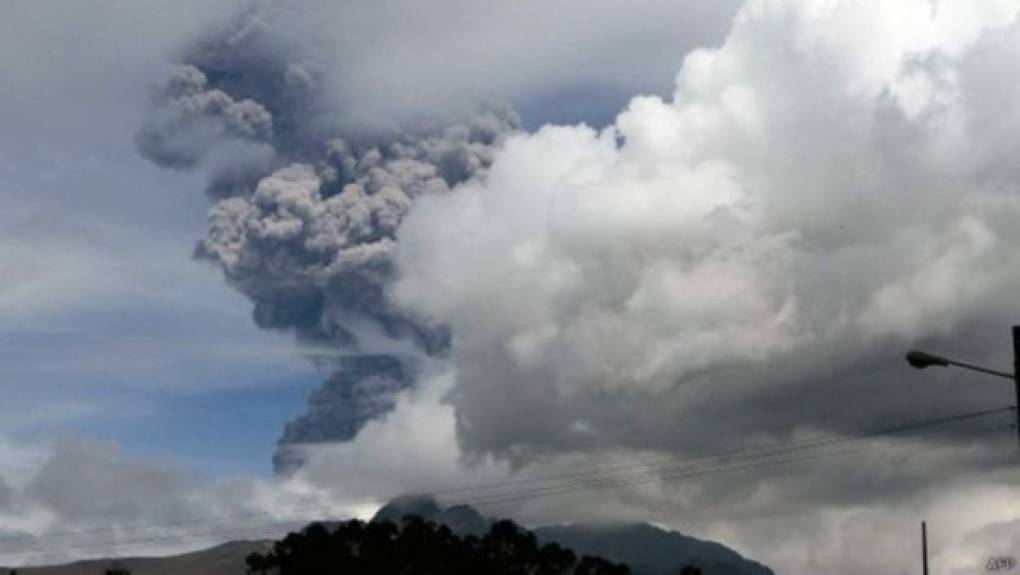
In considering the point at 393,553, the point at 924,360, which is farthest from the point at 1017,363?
the point at 393,553

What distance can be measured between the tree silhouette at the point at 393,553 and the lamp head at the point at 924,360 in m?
137

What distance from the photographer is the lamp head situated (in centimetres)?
3603

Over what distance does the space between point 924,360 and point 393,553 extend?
140465 millimetres

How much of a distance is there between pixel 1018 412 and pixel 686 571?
145 m

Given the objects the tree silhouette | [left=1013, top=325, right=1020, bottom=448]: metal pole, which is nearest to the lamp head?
[left=1013, top=325, right=1020, bottom=448]: metal pole

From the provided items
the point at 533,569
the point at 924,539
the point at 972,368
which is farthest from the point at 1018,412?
the point at 533,569

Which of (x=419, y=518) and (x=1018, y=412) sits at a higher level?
(x=419, y=518)

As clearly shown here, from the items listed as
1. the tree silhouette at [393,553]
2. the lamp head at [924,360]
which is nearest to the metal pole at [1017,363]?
the lamp head at [924,360]

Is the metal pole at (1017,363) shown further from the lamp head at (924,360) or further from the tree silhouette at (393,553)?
the tree silhouette at (393,553)

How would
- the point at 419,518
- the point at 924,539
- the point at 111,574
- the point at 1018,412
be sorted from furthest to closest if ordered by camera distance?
the point at 419,518 < the point at 111,574 < the point at 924,539 < the point at 1018,412

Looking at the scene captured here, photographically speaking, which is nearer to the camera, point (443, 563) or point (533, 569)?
point (443, 563)

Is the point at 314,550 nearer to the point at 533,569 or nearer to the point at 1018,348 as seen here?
the point at 533,569

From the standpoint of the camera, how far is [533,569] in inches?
7205

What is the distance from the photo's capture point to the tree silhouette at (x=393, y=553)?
553 ft
